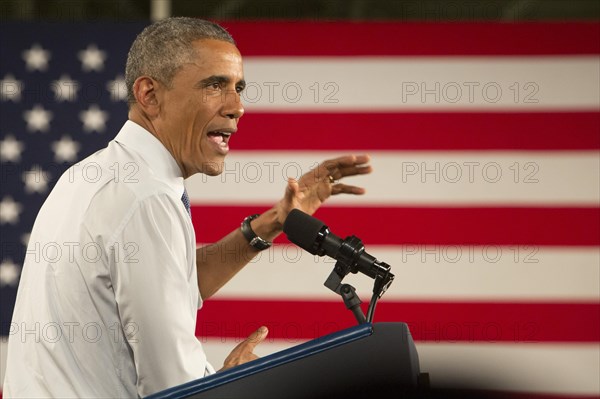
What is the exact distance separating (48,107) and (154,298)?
6.28 ft

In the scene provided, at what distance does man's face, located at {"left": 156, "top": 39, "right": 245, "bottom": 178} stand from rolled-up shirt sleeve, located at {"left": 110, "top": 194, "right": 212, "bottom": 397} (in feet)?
1.13

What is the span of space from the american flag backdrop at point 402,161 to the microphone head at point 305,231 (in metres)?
1.46

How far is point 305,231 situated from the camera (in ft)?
4.06

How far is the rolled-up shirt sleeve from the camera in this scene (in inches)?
43.9

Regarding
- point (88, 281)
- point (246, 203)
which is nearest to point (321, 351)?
point (88, 281)

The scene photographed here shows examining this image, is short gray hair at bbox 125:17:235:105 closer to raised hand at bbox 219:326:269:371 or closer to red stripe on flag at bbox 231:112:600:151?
raised hand at bbox 219:326:269:371

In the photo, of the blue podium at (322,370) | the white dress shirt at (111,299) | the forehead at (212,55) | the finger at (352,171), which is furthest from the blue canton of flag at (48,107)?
the blue podium at (322,370)

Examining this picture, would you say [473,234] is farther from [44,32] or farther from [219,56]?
[44,32]

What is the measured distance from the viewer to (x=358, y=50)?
9.17 feet

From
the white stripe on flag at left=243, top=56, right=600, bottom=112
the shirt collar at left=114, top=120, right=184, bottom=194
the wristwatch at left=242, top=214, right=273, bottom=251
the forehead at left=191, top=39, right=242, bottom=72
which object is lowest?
the wristwatch at left=242, top=214, right=273, bottom=251

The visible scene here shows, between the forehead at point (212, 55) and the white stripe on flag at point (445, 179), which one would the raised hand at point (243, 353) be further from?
the white stripe on flag at point (445, 179)

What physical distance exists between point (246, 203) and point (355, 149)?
44 centimetres

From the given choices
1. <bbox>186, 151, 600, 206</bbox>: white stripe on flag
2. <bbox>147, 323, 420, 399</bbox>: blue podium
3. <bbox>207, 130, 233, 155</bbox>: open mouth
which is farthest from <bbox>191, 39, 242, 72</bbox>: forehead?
<bbox>186, 151, 600, 206</bbox>: white stripe on flag

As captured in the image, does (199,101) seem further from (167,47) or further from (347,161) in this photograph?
(347,161)
